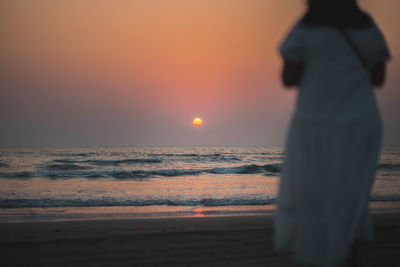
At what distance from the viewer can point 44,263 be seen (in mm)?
3244

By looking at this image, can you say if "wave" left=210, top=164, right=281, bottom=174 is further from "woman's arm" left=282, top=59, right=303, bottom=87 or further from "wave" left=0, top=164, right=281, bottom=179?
"woman's arm" left=282, top=59, right=303, bottom=87

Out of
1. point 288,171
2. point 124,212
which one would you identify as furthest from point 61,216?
point 288,171

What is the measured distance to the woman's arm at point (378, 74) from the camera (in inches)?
72.4

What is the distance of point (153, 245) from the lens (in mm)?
3846

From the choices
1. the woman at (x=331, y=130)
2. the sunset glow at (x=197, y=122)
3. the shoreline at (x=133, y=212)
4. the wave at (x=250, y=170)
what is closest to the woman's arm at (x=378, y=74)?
the woman at (x=331, y=130)

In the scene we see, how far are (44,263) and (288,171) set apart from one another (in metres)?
2.41

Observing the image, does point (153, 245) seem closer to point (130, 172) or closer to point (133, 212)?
point (133, 212)

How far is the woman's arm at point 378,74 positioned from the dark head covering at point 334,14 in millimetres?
207

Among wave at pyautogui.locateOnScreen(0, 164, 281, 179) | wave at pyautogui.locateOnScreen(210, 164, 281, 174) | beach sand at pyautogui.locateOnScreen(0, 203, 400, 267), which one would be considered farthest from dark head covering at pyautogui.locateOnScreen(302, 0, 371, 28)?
wave at pyautogui.locateOnScreen(210, 164, 281, 174)

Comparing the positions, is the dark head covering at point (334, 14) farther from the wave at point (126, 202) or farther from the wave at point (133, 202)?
the wave at point (126, 202)

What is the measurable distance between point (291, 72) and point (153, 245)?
2627 millimetres

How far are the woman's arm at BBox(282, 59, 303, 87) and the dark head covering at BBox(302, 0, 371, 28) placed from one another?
0.60 feet

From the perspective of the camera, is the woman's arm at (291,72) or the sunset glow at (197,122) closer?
the woman's arm at (291,72)

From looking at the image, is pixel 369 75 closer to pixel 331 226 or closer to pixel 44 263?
pixel 331 226
